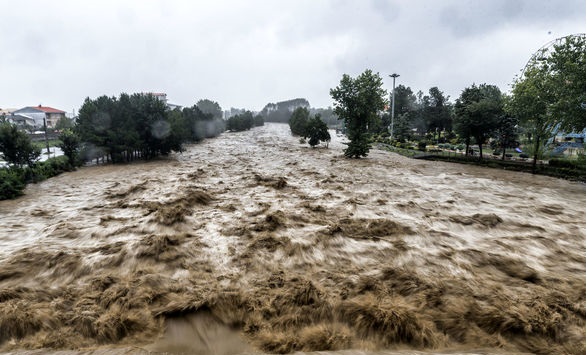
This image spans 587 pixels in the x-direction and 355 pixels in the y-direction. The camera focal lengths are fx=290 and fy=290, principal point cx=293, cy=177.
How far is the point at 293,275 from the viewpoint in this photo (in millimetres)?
8734

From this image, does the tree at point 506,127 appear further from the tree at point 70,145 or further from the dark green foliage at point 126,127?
the tree at point 70,145

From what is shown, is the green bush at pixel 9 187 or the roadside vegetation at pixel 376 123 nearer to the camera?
the green bush at pixel 9 187

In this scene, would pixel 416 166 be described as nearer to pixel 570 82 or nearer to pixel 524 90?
pixel 524 90

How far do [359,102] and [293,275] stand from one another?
35.4 metres

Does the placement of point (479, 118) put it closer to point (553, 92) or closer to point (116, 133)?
point (553, 92)

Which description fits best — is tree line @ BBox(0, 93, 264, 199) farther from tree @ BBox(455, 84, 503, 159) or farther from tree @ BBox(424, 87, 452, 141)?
tree @ BBox(424, 87, 452, 141)

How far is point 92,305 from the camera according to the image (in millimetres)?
7207

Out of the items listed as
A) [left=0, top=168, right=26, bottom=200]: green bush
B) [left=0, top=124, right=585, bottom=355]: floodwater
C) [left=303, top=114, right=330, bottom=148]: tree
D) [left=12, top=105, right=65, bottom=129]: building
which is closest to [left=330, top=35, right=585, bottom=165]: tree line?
[left=0, top=124, right=585, bottom=355]: floodwater

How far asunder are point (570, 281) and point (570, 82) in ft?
63.0

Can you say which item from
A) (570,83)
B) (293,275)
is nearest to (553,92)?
(570,83)

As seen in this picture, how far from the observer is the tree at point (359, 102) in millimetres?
39875

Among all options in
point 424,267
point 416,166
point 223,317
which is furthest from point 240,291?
point 416,166

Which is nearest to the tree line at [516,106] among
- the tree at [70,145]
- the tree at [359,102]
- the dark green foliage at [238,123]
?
the tree at [359,102]

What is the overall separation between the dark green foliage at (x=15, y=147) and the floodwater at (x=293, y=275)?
30.7ft
